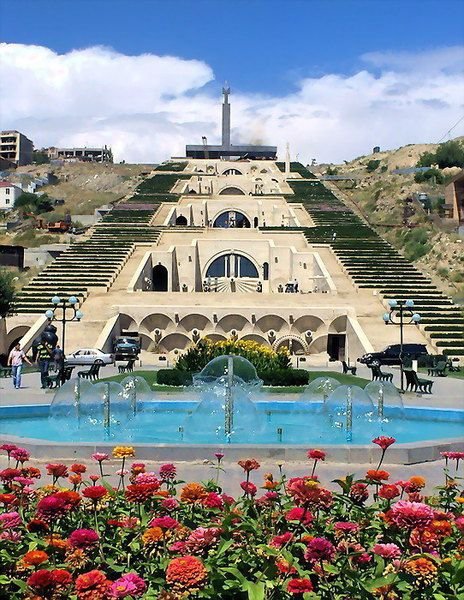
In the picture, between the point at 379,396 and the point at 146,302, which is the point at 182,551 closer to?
the point at 379,396

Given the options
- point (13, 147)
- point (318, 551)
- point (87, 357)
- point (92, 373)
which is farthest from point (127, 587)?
point (13, 147)

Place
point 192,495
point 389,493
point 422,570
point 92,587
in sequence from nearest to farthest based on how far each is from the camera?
1. point 92,587
2. point 422,570
3. point 192,495
4. point 389,493

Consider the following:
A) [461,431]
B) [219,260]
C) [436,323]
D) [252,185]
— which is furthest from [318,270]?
[252,185]

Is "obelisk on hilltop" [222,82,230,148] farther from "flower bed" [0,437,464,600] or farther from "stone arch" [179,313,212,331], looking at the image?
"flower bed" [0,437,464,600]

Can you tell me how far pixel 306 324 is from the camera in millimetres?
36594

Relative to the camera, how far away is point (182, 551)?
466cm

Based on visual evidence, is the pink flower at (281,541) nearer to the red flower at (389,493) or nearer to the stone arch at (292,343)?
the red flower at (389,493)

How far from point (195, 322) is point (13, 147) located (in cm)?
12422

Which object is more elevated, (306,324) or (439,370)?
(306,324)

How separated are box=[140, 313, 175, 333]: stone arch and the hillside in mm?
19466

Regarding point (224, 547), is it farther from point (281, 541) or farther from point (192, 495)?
point (192, 495)

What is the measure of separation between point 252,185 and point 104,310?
50.7m

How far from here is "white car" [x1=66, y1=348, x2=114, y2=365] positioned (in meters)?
29.3

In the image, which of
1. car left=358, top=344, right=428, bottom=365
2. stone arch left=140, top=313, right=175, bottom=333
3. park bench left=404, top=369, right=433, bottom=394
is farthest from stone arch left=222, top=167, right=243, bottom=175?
park bench left=404, top=369, right=433, bottom=394
